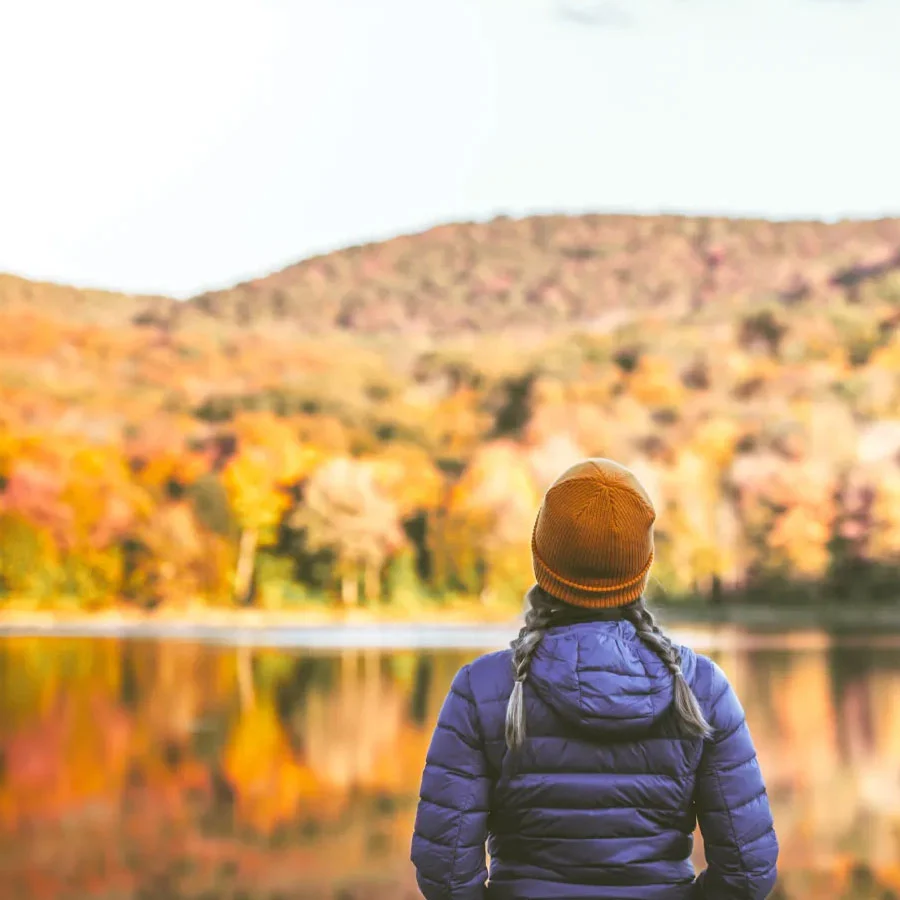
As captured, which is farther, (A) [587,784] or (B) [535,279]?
(B) [535,279]

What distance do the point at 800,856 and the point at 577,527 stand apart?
172 inches

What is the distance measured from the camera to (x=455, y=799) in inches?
69.8

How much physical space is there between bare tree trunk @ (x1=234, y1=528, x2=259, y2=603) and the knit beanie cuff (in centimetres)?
2852

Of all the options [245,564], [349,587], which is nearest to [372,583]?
[349,587]

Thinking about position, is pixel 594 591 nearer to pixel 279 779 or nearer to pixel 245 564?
pixel 279 779

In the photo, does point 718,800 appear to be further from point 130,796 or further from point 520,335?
point 520,335

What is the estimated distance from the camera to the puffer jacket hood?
1743mm

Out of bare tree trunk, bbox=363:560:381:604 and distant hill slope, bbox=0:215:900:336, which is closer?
bare tree trunk, bbox=363:560:381:604

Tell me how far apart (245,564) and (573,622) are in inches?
1136

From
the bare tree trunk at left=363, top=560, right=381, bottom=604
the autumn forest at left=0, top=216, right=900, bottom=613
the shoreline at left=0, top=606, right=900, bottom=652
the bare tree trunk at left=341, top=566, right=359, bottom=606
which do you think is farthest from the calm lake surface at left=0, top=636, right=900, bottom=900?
the autumn forest at left=0, top=216, right=900, bottom=613

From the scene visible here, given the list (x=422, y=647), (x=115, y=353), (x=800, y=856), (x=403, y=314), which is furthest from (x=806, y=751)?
(x=403, y=314)

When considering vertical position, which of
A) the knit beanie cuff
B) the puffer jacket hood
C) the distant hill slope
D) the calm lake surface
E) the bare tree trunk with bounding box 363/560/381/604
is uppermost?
the distant hill slope

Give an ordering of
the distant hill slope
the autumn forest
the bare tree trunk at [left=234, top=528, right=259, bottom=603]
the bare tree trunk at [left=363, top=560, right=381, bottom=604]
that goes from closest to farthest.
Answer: the bare tree trunk at [left=363, top=560, right=381, bottom=604]
the autumn forest
the bare tree trunk at [left=234, top=528, right=259, bottom=603]
the distant hill slope

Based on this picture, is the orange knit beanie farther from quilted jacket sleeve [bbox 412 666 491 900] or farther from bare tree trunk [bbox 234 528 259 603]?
bare tree trunk [bbox 234 528 259 603]
